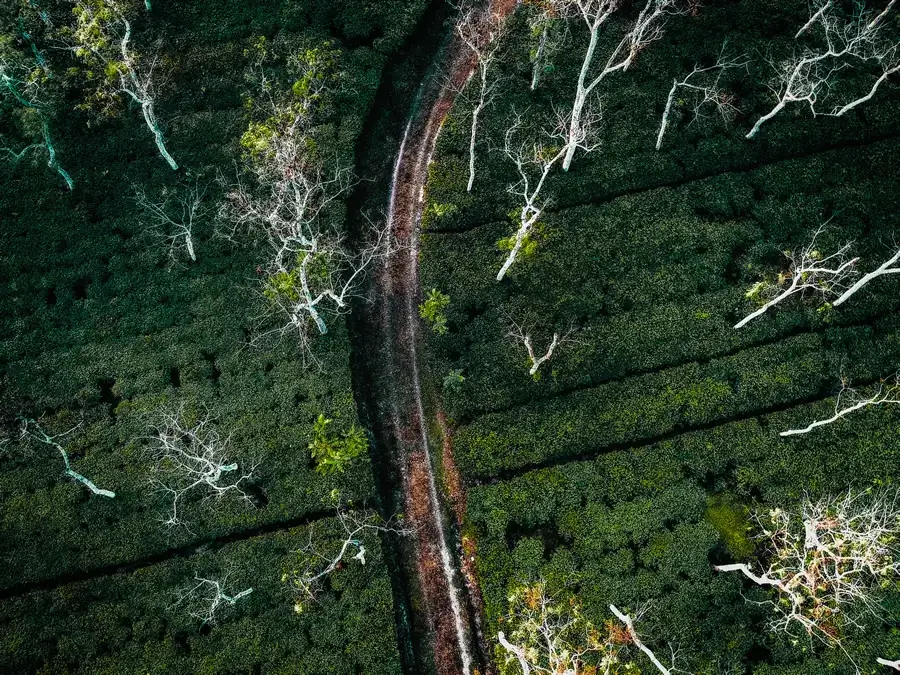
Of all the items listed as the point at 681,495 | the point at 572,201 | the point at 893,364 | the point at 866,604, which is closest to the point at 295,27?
the point at 572,201

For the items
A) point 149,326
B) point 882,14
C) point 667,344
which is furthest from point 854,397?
point 149,326

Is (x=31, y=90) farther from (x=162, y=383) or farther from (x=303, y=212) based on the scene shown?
(x=303, y=212)

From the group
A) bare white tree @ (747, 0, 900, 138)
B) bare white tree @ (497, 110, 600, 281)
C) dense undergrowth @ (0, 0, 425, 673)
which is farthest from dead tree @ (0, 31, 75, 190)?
bare white tree @ (747, 0, 900, 138)

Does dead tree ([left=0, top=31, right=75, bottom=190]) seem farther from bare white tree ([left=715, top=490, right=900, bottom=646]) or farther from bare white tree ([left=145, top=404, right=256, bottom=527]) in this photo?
bare white tree ([left=715, top=490, right=900, bottom=646])

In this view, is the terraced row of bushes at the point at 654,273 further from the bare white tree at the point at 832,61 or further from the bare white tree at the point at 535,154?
the bare white tree at the point at 832,61

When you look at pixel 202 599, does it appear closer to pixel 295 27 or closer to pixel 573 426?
pixel 573 426

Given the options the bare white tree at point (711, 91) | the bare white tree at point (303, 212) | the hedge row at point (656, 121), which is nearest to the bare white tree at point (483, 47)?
the hedge row at point (656, 121)

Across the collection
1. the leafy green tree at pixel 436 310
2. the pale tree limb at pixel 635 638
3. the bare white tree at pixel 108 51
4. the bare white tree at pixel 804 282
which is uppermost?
the bare white tree at pixel 108 51
